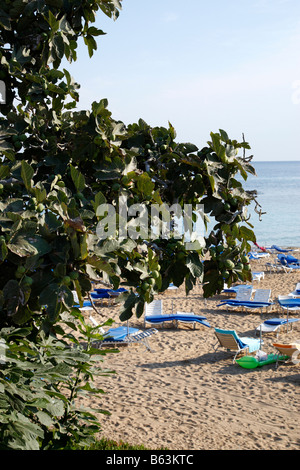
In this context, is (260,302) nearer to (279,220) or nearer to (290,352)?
(290,352)

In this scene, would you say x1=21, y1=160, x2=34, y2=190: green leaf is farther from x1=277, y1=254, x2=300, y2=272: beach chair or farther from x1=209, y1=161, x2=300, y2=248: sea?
x1=209, y1=161, x2=300, y2=248: sea

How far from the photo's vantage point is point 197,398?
9430 mm

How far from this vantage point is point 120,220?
9.43ft

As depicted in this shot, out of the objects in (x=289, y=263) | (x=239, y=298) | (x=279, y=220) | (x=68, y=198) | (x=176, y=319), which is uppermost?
(x=279, y=220)

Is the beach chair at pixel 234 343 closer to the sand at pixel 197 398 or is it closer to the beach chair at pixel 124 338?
Answer: the sand at pixel 197 398

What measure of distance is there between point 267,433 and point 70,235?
6.67 m

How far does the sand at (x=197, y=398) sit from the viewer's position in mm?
7605

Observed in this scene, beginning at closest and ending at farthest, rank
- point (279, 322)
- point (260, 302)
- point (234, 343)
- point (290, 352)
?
1. point (290, 352)
2. point (234, 343)
3. point (279, 322)
4. point (260, 302)
